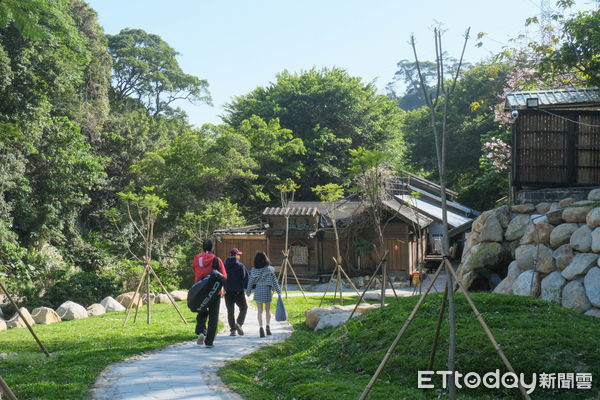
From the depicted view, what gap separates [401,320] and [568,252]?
166 inches

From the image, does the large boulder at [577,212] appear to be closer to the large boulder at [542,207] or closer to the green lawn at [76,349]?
the large boulder at [542,207]

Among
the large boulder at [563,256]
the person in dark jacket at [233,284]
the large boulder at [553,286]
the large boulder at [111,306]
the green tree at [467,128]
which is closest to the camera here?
the large boulder at [553,286]

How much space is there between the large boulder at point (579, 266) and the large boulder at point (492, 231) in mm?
2576

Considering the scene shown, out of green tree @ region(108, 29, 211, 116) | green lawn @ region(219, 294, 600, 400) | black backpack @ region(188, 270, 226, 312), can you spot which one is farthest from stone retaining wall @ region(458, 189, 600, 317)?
green tree @ region(108, 29, 211, 116)

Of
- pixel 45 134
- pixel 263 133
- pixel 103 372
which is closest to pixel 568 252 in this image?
pixel 103 372

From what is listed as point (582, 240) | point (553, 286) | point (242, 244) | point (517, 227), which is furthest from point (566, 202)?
point (242, 244)

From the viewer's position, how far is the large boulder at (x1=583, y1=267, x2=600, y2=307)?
834 centimetres

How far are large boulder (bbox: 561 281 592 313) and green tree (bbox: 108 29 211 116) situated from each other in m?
32.3

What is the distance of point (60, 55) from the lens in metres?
20.0

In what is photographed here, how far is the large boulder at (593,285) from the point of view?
8344 millimetres

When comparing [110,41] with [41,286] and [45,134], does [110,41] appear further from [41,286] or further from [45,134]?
[41,286]

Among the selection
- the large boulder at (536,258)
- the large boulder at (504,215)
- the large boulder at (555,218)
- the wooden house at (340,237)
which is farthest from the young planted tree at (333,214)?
the large boulder at (555,218)

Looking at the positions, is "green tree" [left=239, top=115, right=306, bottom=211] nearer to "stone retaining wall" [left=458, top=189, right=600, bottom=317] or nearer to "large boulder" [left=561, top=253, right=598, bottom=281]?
"stone retaining wall" [left=458, top=189, right=600, bottom=317]

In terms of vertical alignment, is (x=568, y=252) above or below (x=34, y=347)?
above
